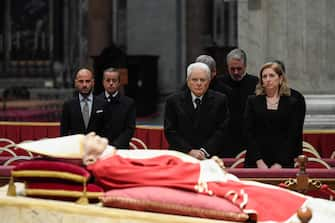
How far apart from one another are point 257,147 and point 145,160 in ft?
7.72

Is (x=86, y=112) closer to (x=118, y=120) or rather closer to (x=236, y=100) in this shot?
(x=118, y=120)

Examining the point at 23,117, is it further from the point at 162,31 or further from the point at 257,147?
the point at 257,147

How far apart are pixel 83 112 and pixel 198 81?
4.76 ft

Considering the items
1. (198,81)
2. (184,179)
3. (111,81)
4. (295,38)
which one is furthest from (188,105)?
(295,38)

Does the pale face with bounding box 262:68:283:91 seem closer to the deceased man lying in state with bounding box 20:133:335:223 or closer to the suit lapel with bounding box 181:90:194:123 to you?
the suit lapel with bounding box 181:90:194:123

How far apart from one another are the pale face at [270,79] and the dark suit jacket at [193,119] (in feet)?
1.64

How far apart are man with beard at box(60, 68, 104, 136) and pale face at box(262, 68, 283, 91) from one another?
5.58 feet

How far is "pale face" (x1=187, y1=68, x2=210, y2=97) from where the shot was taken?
627 centimetres

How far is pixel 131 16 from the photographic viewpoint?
25.0 m

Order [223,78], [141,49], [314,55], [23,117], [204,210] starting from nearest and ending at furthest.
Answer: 1. [204,210]
2. [223,78]
3. [314,55]
4. [23,117]
5. [141,49]

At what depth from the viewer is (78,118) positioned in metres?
7.38

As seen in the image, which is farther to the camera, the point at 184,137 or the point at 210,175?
the point at 184,137

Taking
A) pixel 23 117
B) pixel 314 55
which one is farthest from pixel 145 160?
pixel 23 117

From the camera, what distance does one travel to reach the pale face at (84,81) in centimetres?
725
